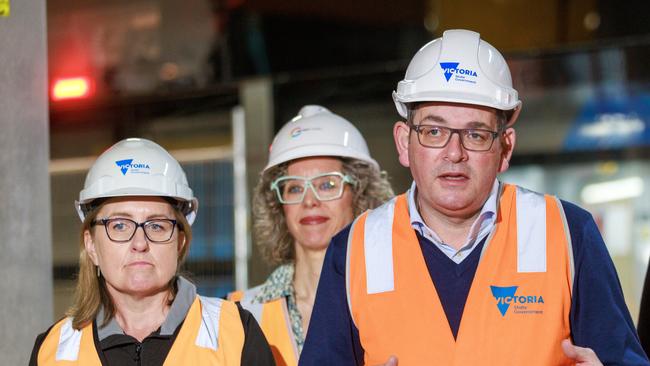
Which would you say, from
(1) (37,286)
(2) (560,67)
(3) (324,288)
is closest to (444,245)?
(3) (324,288)

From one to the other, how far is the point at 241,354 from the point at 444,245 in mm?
705

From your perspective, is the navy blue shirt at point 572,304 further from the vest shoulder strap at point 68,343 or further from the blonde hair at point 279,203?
the blonde hair at point 279,203

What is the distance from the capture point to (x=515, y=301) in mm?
2928

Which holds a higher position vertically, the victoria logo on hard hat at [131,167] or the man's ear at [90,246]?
the victoria logo on hard hat at [131,167]

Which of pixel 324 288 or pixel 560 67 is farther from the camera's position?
pixel 560 67

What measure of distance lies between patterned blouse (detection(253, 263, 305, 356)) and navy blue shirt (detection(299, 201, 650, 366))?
0.96 metres

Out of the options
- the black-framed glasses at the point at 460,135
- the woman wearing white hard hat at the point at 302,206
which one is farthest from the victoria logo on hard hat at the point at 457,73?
the woman wearing white hard hat at the point at 302,206

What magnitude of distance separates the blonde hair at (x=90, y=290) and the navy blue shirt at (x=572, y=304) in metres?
0.56

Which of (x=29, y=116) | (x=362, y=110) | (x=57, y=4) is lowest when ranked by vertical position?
(x=29, y=116)

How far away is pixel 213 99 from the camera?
6.73 m

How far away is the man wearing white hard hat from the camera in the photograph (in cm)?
287

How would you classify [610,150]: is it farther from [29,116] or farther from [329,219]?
[29,116]

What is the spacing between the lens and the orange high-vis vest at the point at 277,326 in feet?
12.9

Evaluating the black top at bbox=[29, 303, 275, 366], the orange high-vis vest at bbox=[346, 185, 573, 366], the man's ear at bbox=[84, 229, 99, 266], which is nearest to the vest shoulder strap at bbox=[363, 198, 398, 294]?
the orange high-vis vest at bbox=[346, 185, 573, 366]
